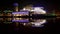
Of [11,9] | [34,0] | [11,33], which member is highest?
[34,0]

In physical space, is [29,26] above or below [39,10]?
below

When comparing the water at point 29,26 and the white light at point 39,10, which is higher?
the white light at point 39,10

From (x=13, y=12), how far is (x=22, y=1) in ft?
1.04

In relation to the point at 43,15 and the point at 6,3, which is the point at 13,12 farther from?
the point at 43,15

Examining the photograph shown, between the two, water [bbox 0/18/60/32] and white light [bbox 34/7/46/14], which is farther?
white light [bbox 34/7/46/14]

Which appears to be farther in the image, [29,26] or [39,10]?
[39,10]

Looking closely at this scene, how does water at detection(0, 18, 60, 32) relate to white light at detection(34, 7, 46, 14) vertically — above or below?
below

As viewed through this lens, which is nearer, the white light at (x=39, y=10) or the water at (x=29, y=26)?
the water at (x=29, y=26)

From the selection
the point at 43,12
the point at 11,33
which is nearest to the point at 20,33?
the point at 11,33

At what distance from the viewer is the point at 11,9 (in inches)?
123

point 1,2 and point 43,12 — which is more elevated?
point 1,2

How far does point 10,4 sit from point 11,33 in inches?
76.8

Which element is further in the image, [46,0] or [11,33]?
[46,0]

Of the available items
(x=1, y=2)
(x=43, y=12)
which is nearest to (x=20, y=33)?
(x=43, y=12)
